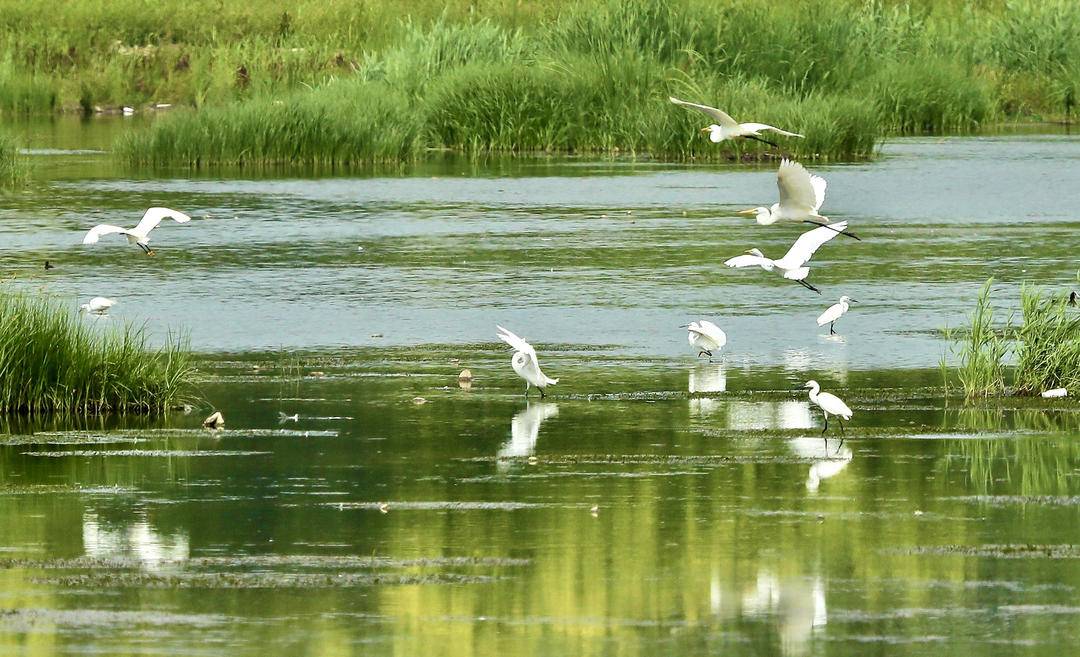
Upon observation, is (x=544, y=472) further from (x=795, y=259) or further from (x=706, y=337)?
(x=795, y=259)

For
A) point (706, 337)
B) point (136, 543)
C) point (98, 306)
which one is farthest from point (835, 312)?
point (136, 543)

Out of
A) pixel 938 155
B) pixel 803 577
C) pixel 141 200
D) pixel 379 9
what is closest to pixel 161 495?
pixel 803 577

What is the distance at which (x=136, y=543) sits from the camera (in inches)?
337

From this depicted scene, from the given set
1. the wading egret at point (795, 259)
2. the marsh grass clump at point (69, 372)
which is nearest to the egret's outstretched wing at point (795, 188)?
the wading egret at point (795, 259)

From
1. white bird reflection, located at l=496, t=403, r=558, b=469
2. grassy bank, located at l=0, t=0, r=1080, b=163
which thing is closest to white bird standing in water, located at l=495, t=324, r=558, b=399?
white bird reflection, located at l=496, t=403, r=558, b=469

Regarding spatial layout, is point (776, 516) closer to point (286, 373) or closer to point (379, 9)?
point (286, 373)

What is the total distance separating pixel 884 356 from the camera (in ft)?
46.7

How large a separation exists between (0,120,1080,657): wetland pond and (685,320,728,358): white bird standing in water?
0.15 meters

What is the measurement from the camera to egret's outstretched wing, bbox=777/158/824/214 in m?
14.7

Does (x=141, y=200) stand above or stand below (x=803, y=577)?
below

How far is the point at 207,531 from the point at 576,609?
2061mm

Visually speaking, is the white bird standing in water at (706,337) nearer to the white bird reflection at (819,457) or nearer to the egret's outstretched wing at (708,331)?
the egret's outstretched wing at (708,331)

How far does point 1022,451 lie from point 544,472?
2.46 meters

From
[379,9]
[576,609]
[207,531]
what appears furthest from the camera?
[379,9]
